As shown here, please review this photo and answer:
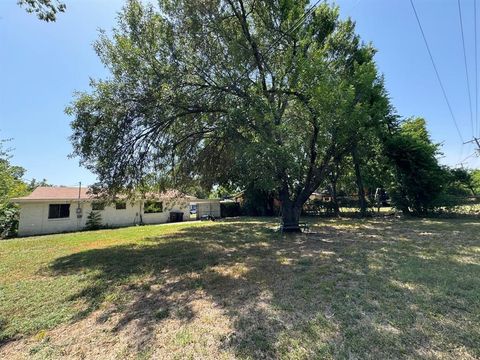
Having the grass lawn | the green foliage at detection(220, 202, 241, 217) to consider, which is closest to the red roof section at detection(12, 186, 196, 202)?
the green foliage at detection(220, 202, 241, 217)

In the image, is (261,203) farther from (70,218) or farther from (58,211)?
(58,211)

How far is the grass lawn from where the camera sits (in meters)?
2.84

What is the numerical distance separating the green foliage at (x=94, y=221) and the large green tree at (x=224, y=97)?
8568mm

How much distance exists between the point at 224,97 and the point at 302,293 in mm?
7869

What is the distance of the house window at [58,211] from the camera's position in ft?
53.4

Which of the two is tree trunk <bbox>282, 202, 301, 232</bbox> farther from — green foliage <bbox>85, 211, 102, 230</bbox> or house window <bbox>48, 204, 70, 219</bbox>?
house window <bbox>48, 204, 70, 219</bbox>

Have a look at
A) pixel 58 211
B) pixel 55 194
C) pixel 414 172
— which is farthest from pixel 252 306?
pixel 55 194

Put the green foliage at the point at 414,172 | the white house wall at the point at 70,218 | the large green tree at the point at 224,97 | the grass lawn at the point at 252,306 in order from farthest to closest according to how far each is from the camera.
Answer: the white house wall at the point at 70,218, the green foliage at the point at 414,172, the large green tree at the point at 224,97, the grass lawn at the point at 252,306

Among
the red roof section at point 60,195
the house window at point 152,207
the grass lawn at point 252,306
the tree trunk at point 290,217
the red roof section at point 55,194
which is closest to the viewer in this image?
the grass lawn at point 252,306

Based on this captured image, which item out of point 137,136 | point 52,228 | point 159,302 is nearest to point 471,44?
point 137,136

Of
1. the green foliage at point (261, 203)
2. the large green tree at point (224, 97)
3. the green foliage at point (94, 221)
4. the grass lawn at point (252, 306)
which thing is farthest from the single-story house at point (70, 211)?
the grass lawn at point (252, 306)

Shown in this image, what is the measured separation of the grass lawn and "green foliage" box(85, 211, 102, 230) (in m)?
10.5

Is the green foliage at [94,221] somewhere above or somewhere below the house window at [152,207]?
below

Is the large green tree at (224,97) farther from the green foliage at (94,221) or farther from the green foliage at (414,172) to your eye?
the green foliage at (94,221)
